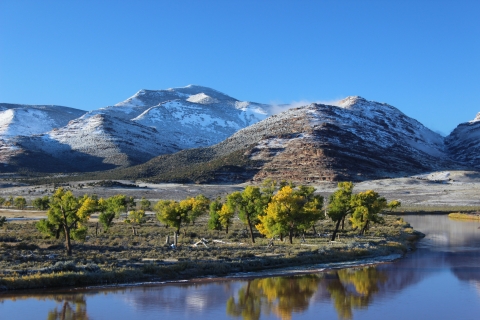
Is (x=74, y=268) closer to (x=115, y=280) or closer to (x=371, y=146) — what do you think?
(x=115, y=280)

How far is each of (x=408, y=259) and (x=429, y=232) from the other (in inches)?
1002

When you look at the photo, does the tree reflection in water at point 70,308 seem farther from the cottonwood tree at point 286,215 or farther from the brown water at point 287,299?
the cottonwood tree at point 286,215

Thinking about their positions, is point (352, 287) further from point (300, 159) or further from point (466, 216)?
point (300, 159)

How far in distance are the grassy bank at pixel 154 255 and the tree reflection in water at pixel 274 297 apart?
12.8ft

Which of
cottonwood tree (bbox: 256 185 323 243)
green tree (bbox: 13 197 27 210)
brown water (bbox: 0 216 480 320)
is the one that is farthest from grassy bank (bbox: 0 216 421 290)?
green tree (bbox: 13 197 27 210)

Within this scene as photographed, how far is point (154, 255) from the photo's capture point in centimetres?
3856

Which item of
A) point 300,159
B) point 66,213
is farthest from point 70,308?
point 300,159

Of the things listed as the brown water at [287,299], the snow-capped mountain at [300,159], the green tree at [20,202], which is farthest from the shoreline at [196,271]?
the snow-capped mountain at [300,159]

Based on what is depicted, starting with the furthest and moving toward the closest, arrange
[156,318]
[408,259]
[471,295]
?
1. [408,259]
2. [471,295]
3. [156,318]

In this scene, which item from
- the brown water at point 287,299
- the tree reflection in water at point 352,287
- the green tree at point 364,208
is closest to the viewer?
the brown water at point 287,299

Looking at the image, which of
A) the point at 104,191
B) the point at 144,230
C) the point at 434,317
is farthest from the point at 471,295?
the point at 104,191

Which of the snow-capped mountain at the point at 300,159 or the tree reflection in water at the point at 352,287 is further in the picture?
the snow-capped mountain at the point at 300,159

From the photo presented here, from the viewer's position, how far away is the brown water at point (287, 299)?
25125 millimetres

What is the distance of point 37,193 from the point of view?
11900 centimetres
